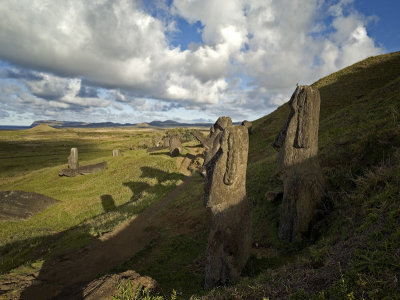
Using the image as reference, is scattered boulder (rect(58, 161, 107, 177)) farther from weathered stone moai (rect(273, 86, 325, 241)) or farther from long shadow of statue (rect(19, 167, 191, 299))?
weathered stone moai (rect(273, 86, 325, 241))

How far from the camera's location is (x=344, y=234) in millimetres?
5965

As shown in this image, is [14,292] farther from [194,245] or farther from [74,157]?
[74,157]

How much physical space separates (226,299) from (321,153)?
33.5ft

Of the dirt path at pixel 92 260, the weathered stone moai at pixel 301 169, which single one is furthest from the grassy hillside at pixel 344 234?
the dirt path at pixel 92 260

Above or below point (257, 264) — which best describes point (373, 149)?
above

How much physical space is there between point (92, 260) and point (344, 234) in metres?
10.8

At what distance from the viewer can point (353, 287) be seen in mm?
3566

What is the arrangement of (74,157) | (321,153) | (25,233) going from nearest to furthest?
(321,153) < (25,233) < (74,157)

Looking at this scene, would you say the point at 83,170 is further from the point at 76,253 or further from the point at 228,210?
the point at 228,210

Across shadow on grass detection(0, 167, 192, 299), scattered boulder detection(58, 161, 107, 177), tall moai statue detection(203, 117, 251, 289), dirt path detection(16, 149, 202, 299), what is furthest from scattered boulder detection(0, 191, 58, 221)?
tall moai statue detection(203, 117, 251, 289)

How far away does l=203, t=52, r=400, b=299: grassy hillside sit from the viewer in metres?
3.73

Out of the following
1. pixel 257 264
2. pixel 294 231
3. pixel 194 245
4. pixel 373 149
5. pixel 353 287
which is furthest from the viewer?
pixel 194 245

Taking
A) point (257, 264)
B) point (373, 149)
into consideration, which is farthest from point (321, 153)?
point (257, 264)

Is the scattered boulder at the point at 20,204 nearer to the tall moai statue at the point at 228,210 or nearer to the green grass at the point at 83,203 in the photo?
the green grass at the point at 83,203
